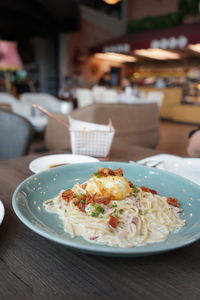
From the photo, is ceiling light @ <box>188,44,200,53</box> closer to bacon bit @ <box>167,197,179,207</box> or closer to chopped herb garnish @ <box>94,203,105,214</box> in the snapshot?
bacon bit @ <box>167,197,179,207</box>

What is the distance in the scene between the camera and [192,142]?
1.40 m

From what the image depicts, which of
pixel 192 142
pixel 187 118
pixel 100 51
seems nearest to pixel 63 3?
pixel 100 51

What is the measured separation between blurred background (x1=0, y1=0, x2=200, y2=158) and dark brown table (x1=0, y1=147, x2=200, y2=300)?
5.38m

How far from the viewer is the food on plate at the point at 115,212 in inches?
18.5

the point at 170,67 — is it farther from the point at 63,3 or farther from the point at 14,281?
the point at 14,281

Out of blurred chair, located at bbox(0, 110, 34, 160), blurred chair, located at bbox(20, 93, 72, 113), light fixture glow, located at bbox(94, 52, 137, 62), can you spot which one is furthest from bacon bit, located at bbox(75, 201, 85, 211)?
light fixture glow, located at bbox(94, 52, 137, 62)

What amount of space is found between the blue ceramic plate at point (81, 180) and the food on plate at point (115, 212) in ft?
0.06

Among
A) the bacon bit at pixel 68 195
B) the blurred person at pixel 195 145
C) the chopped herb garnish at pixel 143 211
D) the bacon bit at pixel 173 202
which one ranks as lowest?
the blurred person at pixel 195 145

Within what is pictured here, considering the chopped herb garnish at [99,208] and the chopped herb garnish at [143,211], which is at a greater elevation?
the chopped herb garnish at [99,208]

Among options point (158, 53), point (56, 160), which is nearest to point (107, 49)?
point (158, 53)

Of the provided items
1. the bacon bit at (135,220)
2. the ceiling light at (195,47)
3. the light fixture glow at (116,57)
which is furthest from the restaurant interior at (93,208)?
the light fixture glow at (116,57)

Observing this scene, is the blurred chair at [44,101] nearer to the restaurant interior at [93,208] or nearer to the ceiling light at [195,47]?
the restaurant interior at [93,208]

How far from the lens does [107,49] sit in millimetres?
10367

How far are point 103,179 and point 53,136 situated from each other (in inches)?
102
